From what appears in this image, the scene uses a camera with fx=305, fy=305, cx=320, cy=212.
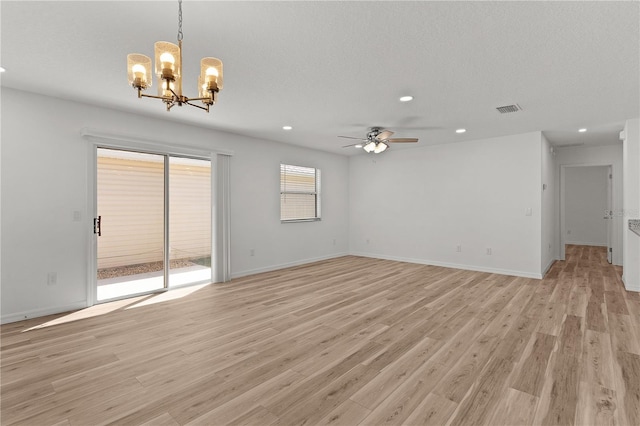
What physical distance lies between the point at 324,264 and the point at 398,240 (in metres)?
1.88

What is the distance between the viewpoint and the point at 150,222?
15.0 feet

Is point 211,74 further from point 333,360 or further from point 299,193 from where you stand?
point 299,193

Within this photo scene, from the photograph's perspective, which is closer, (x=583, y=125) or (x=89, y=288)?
(x=89, y=288)

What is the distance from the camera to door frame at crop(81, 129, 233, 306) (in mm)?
3988

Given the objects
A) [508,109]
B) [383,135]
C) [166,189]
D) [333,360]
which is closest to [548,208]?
[508,109]

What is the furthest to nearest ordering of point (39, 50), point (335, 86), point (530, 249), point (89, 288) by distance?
point (530, 249) → point (89, 288) → point (335, 86) → point (39, 50)

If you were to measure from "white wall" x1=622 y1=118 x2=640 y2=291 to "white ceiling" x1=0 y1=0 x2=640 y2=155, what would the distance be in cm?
35

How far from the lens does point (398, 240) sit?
23.8 ft

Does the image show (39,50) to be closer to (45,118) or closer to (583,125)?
(45,118)

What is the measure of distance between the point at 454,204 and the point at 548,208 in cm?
179

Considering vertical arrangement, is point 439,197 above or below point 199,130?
below

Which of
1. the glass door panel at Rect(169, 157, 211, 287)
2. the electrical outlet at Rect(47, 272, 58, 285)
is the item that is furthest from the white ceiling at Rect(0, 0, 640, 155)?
the electrical outlet at Rect(47, 272, 58, 285)

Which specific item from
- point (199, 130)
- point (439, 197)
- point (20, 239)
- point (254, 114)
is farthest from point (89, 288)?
point (439, 197)

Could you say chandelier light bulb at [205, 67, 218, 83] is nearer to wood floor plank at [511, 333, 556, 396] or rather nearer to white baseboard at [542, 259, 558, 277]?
wood floor plank at [511, 333, 556, 396]
